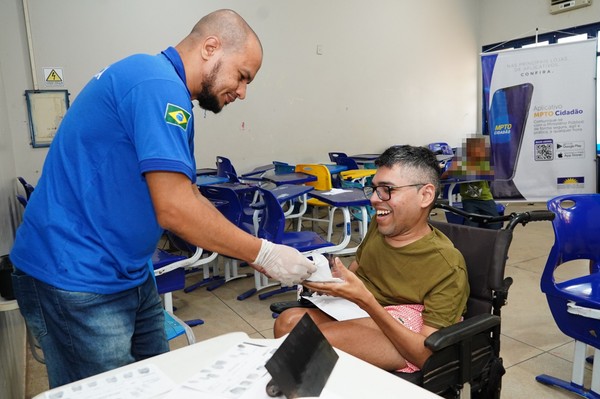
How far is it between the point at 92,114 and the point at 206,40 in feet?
1.18

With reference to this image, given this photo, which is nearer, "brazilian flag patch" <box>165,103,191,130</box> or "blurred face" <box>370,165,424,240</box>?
"brazilian flag patch" <box>165,103,191,130</box>

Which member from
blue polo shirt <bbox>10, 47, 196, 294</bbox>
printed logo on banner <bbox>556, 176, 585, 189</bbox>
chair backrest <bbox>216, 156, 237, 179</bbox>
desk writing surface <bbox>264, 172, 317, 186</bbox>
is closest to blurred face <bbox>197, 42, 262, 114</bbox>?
blue polo shirt <bbox>10, 47, 196, 294</bbox>

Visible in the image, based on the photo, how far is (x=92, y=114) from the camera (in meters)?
1.09

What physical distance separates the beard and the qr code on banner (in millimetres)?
5545

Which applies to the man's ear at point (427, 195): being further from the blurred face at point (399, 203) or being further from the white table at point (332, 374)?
the white table at point (332, 374)

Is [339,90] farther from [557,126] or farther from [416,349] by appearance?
[416,349]

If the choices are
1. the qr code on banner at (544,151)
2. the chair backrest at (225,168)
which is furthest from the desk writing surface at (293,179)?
the qr code on banner at (544,151)

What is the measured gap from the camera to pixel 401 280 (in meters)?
1.55

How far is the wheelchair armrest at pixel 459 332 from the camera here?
3.90 ft

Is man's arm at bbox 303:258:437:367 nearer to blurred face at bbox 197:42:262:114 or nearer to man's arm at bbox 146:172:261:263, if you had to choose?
man's arm at bbox 146:172:261:263

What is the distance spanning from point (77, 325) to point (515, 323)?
267 centimetres

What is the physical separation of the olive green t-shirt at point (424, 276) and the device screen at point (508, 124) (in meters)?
4.68

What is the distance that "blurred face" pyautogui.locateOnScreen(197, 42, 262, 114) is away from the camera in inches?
47.4

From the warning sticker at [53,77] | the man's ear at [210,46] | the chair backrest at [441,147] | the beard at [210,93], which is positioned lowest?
the chair backrest at [441,147]
